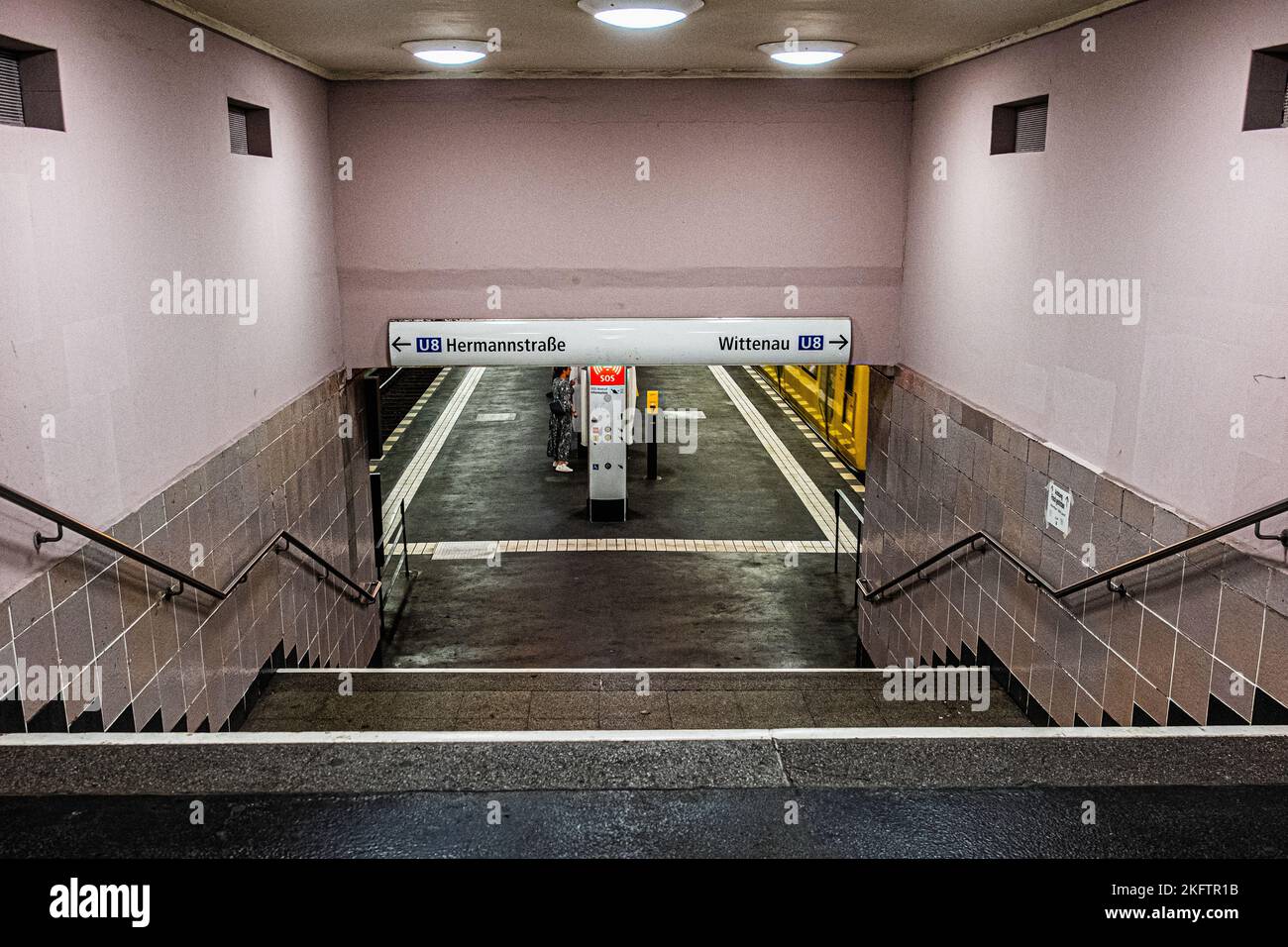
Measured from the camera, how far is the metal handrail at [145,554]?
2.94 m

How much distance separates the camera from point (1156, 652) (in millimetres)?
3840

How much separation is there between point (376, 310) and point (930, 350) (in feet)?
11.6

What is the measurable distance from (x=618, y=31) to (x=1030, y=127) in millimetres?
2086

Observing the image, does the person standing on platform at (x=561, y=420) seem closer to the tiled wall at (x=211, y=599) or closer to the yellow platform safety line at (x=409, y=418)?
the yellow platform safety line at (x=409, y=418)

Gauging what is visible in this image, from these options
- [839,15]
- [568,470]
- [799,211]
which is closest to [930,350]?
[799,211]

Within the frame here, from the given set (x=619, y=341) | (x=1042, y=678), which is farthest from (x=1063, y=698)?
(x=619, y=341)

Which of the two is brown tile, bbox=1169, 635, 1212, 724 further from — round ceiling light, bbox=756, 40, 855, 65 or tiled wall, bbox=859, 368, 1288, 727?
round ceiling light, bbox=756, 40, 855, 65

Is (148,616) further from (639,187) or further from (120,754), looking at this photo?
(639,187)

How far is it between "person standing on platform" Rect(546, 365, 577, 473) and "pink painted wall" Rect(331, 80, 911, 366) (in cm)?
617

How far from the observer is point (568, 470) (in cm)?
1311

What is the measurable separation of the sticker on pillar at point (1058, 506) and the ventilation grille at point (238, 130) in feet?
13.5

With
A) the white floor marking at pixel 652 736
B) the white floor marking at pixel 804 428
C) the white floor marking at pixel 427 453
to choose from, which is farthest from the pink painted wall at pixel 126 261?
the white floor marking at pixel 804 428

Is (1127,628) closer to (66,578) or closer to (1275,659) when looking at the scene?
(1275,659)
